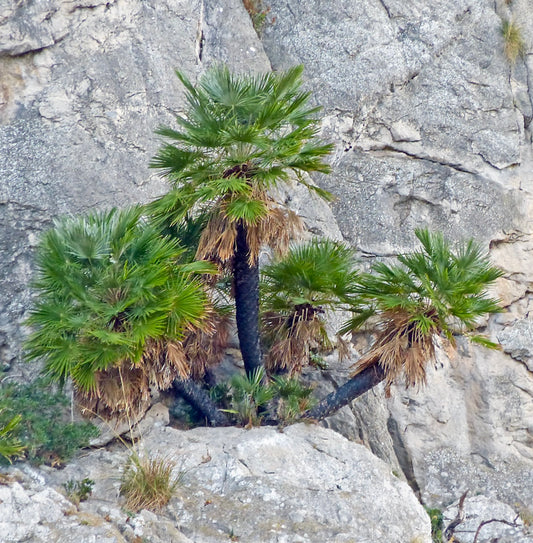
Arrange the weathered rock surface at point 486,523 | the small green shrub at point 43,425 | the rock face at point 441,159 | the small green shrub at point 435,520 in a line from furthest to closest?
1. the rock face at point 441,159
2. the small green shrub at point 435,520
3. the weathered rock surface at point 486,523
4. the small green shrub at point 43,425

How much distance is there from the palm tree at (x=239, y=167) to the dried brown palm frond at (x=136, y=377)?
1123mm

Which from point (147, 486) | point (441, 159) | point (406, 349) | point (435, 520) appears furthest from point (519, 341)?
point (147, 486)

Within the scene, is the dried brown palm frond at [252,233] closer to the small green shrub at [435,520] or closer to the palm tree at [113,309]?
the palm tree at [113,309]

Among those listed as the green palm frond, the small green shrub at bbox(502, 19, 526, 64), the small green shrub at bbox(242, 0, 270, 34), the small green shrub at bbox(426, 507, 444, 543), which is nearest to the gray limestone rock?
the small green shrub at bbox(426, 507, 444, 543)

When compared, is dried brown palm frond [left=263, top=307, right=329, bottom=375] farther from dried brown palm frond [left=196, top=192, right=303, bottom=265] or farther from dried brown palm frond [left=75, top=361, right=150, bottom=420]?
dried brown palm frond [left=75, top=361, right=150, bottom=420]

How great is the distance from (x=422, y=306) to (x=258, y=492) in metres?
2.55

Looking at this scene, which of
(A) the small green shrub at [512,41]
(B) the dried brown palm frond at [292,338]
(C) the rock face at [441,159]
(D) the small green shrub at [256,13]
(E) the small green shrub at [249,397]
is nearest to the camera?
(E) the small green shrub at [249,397]

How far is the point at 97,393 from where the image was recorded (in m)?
8.46

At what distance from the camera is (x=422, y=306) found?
902 centimetres

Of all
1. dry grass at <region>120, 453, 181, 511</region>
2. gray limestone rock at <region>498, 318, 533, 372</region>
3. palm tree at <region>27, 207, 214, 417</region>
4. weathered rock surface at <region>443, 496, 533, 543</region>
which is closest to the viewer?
dry grass at <region>120, 453, 181, 511</region>

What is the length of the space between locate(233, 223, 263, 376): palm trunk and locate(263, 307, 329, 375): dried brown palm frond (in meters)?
0.31

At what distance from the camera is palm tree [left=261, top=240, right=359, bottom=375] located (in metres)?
9.59

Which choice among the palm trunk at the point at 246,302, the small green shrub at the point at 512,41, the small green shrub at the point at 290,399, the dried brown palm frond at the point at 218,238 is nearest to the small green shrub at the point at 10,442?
the dried brown palm frond at the point at 218,238

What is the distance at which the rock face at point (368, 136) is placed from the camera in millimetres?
10898
